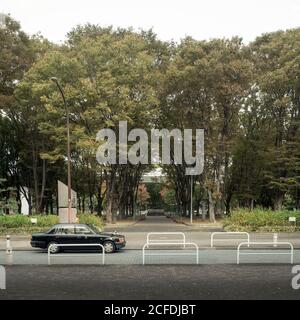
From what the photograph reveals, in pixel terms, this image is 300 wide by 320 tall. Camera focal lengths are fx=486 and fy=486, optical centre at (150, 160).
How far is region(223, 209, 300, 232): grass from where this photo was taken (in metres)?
33.0

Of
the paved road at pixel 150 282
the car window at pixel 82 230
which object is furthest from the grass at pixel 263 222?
the paved road at pixel 150 282

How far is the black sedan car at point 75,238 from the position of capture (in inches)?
830

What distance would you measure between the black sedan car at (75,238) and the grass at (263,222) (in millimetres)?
13958

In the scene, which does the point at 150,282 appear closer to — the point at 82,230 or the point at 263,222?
the point at 82,230

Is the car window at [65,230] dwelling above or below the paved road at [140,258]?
above

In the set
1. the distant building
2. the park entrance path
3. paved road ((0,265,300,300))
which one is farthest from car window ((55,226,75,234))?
the distant building

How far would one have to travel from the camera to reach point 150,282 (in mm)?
12930

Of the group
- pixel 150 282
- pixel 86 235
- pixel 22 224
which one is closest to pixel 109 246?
pixel 86 235

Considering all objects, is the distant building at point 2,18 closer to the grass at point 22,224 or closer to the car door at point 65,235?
the grass at point 22,224

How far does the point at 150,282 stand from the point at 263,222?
22026mm

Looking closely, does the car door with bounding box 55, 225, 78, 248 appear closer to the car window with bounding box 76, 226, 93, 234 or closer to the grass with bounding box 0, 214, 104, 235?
the car window with bounding box 76, 226, 93, 234

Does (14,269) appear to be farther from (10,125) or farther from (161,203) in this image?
(161,203)
